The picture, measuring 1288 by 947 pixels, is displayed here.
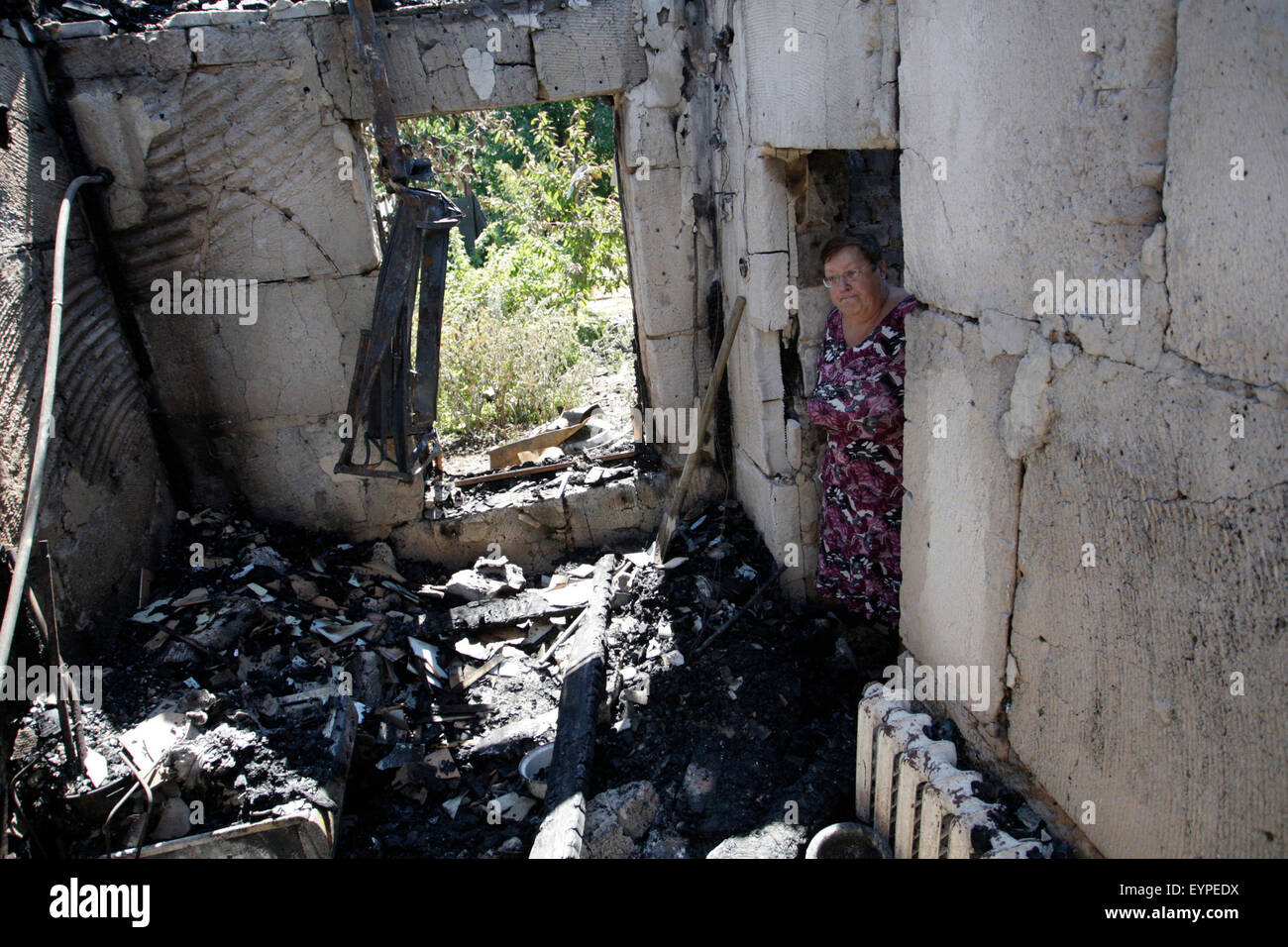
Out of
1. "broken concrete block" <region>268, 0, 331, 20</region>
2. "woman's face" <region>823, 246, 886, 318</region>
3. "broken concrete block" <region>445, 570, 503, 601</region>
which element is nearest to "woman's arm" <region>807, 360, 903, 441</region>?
"woman's face" <region>823, 246, 886, 318</region>

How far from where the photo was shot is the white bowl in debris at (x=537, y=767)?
140 inches

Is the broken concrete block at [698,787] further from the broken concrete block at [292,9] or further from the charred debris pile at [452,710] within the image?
the broken concrete block at [292,9]

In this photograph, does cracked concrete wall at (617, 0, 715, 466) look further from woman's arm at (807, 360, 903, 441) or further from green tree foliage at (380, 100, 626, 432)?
green tree foliage at (380, 100, 626, 432)

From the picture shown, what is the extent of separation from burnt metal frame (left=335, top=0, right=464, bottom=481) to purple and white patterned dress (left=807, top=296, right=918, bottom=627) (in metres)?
1.92

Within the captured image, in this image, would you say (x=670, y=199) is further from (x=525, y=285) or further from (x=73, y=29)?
(x=525, y=285)

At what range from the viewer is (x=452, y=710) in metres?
4.14

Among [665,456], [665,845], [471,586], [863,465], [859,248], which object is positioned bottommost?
[665,845]

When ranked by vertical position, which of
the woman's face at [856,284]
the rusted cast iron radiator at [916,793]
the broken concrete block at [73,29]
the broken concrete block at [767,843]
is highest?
the broken concrete block at [73,29]

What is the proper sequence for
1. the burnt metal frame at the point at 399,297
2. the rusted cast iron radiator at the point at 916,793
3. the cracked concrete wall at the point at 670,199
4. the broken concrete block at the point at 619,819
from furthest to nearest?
the cracked concrete wall at the point at 670,199, the burnt metal frame at the point at 399,297, the broken concrete block at the point at 619,819, the rusted cast iron radiator at the point at 916,793

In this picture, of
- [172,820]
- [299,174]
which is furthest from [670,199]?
[172,820]

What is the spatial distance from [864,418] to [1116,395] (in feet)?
4.75

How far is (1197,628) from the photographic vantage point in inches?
59.2

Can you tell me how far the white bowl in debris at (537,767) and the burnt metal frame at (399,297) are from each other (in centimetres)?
152

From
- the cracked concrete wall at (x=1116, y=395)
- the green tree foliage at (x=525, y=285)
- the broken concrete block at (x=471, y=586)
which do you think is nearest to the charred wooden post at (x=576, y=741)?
the broken concrete block at (x=471, y=586)
